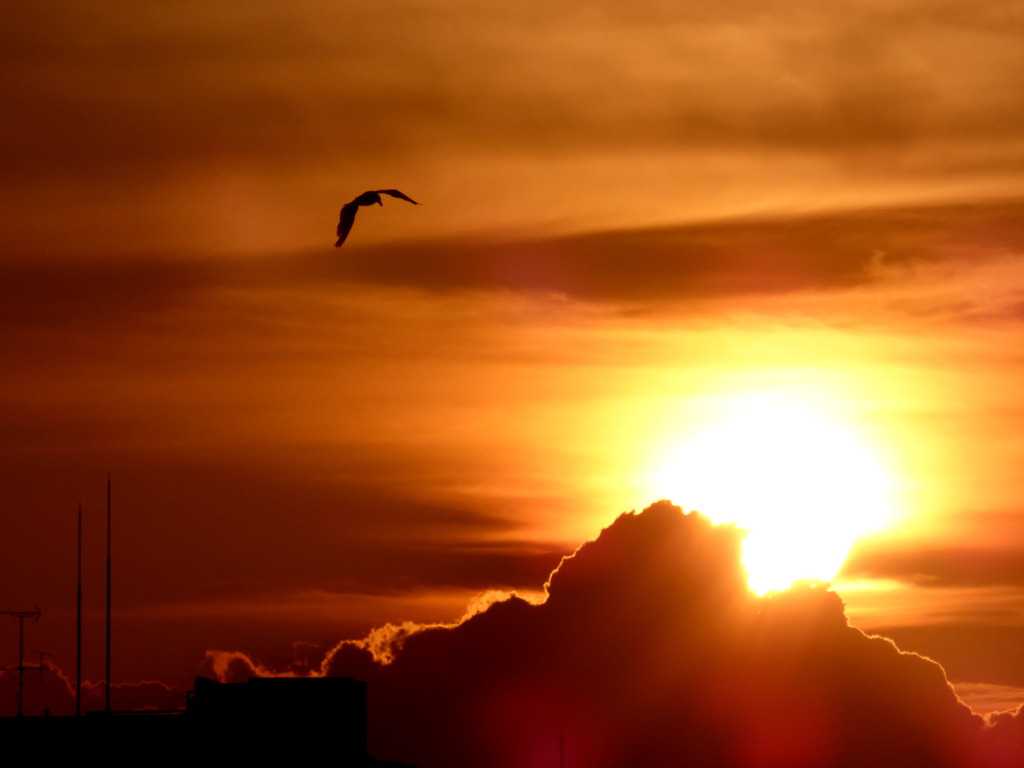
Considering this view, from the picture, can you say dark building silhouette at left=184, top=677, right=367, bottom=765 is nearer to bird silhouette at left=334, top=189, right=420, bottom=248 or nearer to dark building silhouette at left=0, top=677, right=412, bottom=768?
dark building silhouette at left=0, top=677, right=412, bottom=768

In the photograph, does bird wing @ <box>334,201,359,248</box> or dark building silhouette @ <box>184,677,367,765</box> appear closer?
bird wing @ <box>334,201,359,248</box>

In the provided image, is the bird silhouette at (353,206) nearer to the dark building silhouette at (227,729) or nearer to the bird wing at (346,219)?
the bird wing at (346,219)

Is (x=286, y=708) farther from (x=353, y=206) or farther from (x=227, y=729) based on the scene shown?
(x=353, y=206)

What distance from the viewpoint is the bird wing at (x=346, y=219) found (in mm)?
64931

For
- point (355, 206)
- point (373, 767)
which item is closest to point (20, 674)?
point (373, 767)

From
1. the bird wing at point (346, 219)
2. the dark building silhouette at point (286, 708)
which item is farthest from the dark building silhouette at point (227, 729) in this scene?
the bird wing at point (346, 219)

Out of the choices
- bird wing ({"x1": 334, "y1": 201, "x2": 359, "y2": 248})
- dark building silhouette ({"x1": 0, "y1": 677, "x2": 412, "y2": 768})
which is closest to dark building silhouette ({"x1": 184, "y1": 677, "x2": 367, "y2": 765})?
dark building silhouette ({"x1": 0, "y1": 677, "x2": 412, "y2": 768})

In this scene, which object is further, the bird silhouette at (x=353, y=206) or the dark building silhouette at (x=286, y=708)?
the dark building silhouette at (x=286, y=708)

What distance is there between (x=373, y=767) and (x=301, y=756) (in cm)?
594

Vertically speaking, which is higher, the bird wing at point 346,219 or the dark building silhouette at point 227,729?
the bird wing at point 346,219

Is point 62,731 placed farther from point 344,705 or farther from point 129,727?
point 344,705

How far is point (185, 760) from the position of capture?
96125 millimetres

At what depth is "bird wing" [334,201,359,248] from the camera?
213 feet

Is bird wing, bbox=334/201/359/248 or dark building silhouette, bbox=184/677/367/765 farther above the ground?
bird wing, bbox=334/201/359/248
